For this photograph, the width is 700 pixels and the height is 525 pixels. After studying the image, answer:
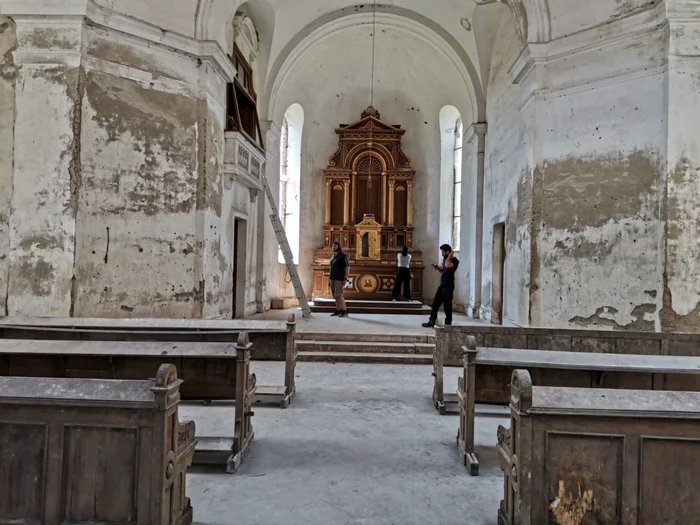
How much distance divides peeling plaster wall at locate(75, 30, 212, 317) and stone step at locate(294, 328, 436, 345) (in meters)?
1.80

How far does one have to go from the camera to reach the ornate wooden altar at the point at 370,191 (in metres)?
13.5

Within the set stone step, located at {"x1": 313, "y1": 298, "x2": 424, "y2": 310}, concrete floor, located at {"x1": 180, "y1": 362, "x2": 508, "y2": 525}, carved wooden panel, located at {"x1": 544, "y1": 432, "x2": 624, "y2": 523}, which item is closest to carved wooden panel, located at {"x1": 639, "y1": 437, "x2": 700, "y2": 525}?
carved wooden panel, located at {"x1": 544, "y1": 432, "x2": 624, "y2": 523}

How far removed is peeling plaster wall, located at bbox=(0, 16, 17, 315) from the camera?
627cm

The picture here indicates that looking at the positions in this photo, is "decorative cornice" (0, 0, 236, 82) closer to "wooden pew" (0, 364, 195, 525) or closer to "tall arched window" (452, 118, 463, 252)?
"wooden pew" (0, 364, 195, 525)

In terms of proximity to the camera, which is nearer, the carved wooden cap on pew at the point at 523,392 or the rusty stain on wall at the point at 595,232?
the carved wooden cap on pew at the point at 523,392

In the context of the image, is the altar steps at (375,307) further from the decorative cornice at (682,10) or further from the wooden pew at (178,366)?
the wooden pew at (178,366)

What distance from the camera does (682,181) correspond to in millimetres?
5906

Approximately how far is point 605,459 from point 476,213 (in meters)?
9.36

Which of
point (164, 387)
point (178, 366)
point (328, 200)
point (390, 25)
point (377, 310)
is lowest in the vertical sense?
point (377, 310)

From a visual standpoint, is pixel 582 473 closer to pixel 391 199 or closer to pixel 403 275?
pixel 403 275

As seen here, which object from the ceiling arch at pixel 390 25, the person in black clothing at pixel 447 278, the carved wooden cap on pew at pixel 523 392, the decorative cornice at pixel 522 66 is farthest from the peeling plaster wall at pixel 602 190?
the carved wooden cap on pew at pixel 523 392

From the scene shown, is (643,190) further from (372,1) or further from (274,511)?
(372,1)

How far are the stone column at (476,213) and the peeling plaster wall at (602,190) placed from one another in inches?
158

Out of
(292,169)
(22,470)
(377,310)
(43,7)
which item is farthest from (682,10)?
(292,169)
